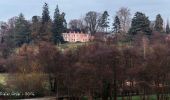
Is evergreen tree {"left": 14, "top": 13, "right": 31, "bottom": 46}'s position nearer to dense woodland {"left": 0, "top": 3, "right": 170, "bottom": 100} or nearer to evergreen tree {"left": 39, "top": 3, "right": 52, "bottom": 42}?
evergreen tree {"left": 39, "top": 3, "right": 52, "bottom": 42}

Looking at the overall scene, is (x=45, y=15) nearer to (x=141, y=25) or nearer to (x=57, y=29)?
(x=57, y=29)

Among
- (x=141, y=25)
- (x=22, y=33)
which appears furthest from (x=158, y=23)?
(x=22, y=33)

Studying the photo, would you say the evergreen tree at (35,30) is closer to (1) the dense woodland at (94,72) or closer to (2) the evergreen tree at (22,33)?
(2) the evergreen tree at (22,33)

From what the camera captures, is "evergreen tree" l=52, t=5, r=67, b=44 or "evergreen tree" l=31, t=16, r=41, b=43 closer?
"evergreen tree" l=31, t=16, r=41, b=43

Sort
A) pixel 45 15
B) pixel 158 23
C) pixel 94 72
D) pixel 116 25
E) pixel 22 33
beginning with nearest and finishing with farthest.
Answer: pixel 94 72
pixel 22 33
pixel 158 23
pixel 45 15
pixel 116 25

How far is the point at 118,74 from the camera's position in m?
61.6

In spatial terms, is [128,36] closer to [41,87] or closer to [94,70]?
[41,87]

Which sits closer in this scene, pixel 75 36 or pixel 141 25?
pixel 141 25

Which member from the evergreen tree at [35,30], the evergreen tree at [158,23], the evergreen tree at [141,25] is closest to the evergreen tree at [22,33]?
the evergreen tree at [35,30]

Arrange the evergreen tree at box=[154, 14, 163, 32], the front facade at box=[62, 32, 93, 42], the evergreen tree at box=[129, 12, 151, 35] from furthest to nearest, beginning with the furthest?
the front facade at box=[62, 32, 93, 42] → the evergreen tree at box=[154, 14, 163, 32] → the evergreen tree at box=[129, 12, 151, 35]

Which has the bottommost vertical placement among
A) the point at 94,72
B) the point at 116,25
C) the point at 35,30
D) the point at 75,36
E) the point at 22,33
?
the point at 94,72

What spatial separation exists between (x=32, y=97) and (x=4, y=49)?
139 feet

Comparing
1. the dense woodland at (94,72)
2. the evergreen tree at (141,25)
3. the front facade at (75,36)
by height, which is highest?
the evergreen tree at (141,25)

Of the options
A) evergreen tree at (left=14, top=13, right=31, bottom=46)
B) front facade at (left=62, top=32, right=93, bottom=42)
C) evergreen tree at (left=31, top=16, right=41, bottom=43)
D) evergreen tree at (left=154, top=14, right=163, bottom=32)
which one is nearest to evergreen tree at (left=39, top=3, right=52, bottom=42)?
evergreen tree at (left=31, top=16, right=41, bottom=43)
